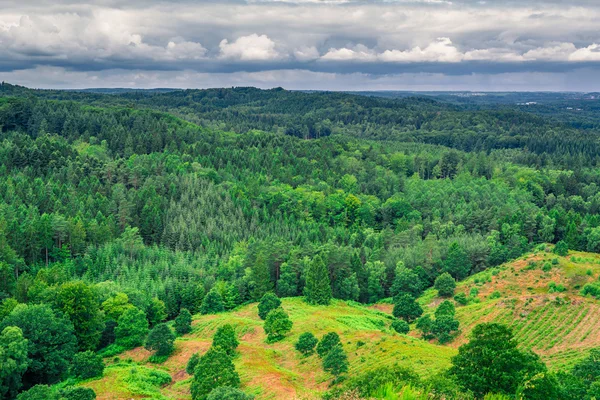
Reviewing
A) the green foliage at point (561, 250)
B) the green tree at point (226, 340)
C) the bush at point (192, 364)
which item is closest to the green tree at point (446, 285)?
A: the green foliage at point (561, 250)

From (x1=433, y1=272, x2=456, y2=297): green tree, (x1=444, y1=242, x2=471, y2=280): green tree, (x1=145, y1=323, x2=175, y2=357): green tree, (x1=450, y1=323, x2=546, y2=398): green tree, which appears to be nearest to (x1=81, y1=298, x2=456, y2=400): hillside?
(x1=145, y1=323, x2=175, y2=357): green tree

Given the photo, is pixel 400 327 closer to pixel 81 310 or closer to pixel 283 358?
pixel 283 358

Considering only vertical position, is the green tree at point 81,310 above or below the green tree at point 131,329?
above

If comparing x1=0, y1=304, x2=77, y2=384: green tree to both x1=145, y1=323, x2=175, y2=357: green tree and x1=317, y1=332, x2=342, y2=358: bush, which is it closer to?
x1=145, y1=323, x2=175, y2=357: green tree

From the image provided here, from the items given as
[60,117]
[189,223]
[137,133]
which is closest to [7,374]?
[189,223]

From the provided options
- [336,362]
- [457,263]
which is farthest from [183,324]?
[457,263]

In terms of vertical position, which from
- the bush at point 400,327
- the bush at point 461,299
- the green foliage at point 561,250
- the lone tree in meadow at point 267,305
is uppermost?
the green foliage at point 561,250

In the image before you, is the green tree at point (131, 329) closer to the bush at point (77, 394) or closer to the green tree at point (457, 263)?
the bush at point (77, 394)
